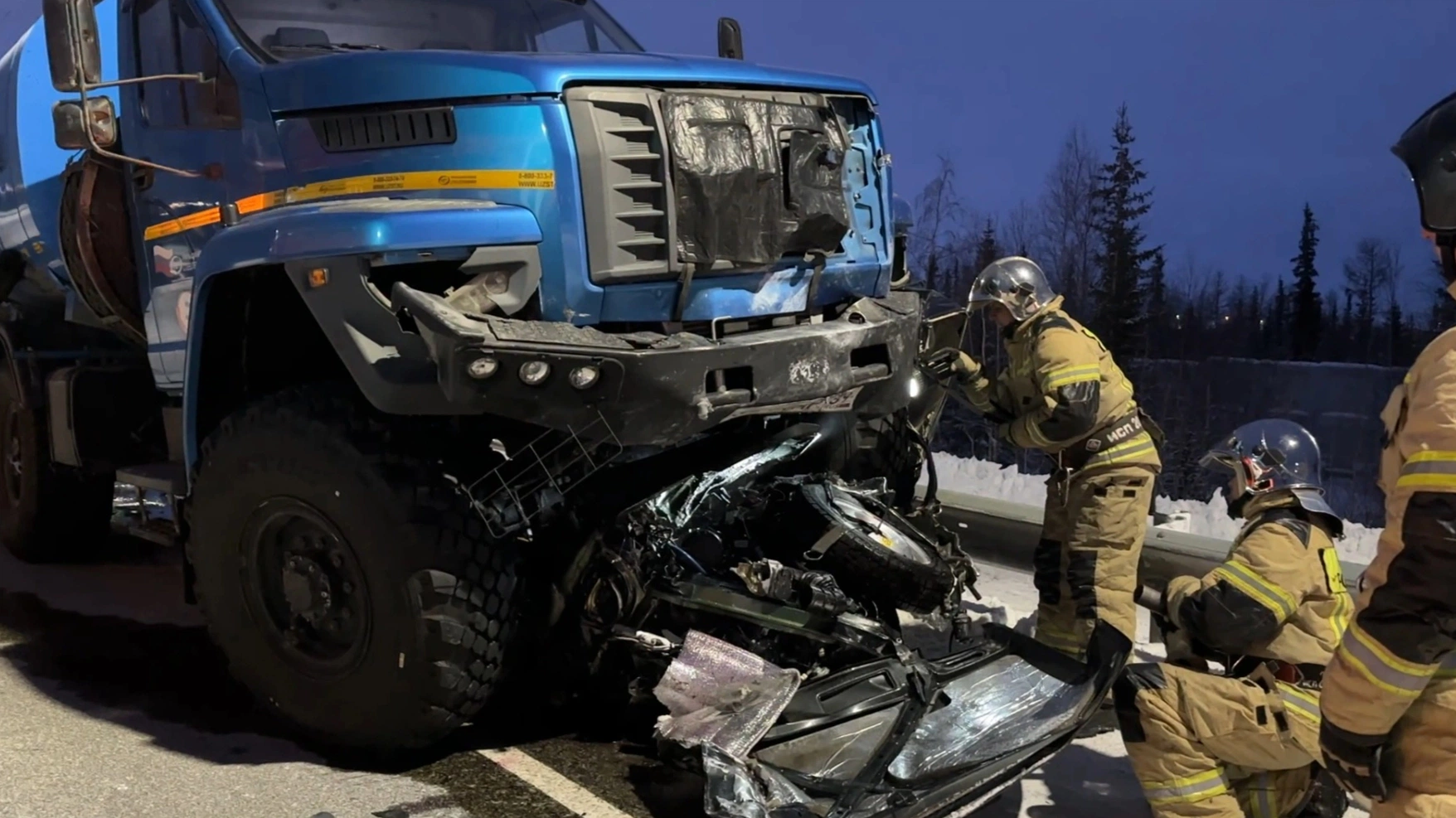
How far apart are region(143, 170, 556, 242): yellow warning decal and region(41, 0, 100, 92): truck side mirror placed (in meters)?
0.67

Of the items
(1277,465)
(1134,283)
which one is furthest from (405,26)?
(1134,283)

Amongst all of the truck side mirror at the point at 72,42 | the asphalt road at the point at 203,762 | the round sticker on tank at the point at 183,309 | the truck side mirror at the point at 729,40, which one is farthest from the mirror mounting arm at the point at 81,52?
the truck side mirror at the point at 729,40

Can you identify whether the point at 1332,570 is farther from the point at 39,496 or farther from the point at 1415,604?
the point at 39,496

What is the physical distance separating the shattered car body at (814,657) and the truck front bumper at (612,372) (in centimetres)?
50

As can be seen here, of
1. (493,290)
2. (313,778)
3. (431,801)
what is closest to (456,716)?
(431,801)

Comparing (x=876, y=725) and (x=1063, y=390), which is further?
(x=1063, y=390)

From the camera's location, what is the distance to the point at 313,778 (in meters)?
3.87

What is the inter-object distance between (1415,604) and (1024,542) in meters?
A: 3.83

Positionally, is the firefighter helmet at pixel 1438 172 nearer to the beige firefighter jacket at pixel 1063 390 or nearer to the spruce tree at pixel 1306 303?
the beige firefighter jacket at pixel 1063 390

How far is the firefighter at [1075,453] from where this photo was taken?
4.91 meters

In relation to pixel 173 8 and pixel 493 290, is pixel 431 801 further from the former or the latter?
pixel 173 8

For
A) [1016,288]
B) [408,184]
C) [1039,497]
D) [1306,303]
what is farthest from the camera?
[1306,303]

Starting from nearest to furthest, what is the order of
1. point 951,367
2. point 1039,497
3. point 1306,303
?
point 951,367
point 1039,497
point 1306,303

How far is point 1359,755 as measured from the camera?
2.48 metres
